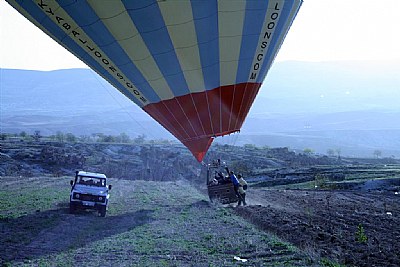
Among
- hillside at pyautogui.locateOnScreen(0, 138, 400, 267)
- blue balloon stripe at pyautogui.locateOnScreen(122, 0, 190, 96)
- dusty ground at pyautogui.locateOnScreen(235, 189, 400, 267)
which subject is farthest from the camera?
dusty ground at pyautogui.locateOnScreen(235, 189, 400, 267)

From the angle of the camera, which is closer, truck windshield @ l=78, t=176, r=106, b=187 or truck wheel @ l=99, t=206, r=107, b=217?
truck wheel @ l=99, t=206, r=107, b=217

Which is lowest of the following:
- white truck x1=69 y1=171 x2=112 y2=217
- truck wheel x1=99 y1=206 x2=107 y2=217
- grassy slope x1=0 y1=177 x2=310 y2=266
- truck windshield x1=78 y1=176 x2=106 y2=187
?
Answer: grassy slope x1=0 y1=177 x2=310 y2=266

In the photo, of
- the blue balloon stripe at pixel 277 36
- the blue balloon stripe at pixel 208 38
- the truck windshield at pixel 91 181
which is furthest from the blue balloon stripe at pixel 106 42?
the truck windshield at pixel 91 181

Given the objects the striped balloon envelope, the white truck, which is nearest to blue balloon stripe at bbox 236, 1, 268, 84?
the striped balloon envelope

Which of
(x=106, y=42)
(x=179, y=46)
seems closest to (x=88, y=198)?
(x=106, y=42)

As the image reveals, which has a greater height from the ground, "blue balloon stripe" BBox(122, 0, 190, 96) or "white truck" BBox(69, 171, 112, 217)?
"blue balloon stripe" BBox(122, 0, 190, 96)

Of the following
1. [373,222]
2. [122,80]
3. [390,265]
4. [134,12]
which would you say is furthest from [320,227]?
[134,12]

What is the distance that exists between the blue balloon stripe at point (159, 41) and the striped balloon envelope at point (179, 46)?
0.02 m

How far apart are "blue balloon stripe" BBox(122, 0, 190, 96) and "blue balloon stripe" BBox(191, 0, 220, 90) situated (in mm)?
656

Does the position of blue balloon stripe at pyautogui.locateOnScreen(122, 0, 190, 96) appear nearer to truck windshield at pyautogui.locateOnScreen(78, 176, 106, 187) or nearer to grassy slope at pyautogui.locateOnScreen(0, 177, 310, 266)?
grassy slope at pyautogui.locateOnScreen(0, 177, 310, 266)

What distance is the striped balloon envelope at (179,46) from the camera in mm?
10469

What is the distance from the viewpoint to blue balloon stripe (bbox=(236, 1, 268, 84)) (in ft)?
35.1

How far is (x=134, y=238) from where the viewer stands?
40.5ft

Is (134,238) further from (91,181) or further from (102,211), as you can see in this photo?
(91,181)
